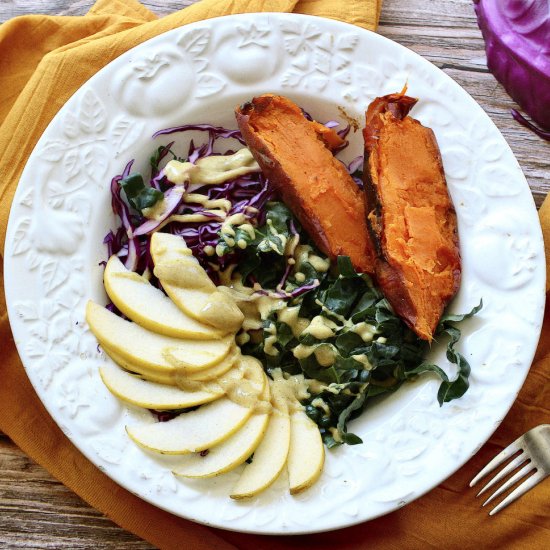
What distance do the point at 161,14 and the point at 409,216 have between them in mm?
2010

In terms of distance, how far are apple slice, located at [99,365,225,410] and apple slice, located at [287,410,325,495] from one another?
359 mm

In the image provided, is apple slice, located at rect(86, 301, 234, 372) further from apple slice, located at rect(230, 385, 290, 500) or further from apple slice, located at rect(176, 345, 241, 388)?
apple slice, located at rect(230, 385, 290, 500)

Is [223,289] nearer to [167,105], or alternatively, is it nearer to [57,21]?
[167,105]

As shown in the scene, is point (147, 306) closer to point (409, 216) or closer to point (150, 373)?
point (150, 373)

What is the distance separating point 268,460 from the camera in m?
2.68

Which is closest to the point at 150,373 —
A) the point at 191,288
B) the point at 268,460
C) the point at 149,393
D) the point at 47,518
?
the point at 149,393

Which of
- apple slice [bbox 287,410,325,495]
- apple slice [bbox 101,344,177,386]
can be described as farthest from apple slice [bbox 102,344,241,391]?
apple slice [bbox 287,410,325,495]

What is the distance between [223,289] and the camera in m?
2.98

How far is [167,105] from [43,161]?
62cm

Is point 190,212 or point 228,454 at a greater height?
point 190,212

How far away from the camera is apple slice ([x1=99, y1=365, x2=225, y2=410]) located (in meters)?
2.71

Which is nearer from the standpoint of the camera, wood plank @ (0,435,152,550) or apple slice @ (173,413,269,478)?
apple slice @ (173,413,269,478)

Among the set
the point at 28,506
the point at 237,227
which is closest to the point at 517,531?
the point at 237,227

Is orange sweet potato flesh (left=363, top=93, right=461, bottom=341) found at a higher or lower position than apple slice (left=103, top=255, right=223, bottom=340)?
higher
